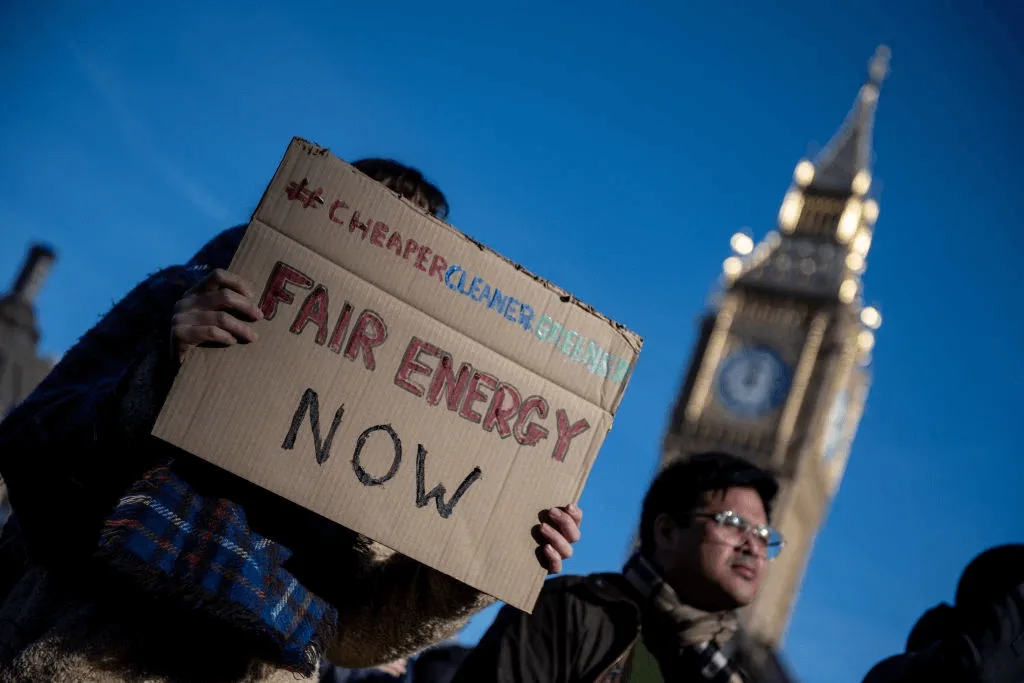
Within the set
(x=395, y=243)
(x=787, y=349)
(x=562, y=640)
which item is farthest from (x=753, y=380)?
(x=395, y=243)

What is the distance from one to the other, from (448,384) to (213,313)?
49cm

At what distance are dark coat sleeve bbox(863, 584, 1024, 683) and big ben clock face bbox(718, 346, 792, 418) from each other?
38940 mm

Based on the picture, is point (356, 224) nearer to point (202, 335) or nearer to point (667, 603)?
point (202, 335)

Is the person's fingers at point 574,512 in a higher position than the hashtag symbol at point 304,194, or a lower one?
lower

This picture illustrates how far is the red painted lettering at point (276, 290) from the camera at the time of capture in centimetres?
210

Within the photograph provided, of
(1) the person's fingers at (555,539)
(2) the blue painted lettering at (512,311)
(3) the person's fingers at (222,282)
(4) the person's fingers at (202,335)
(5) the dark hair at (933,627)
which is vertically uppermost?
(2) the blue painted lettering at (512,311)

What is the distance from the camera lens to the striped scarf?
9.77 ft

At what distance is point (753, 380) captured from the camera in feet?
138

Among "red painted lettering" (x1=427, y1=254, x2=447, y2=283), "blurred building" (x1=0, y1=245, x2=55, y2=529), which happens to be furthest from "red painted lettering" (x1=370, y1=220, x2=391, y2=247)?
"blurred building" (x1=0, y1=245, x2=55, y2=529)

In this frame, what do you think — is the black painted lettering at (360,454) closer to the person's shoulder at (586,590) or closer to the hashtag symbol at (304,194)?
the hashtag symbol at (304,194)

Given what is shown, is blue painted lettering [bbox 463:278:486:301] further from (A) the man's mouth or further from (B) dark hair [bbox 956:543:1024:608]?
(B) dark hair [bbox 956:543:1024:608]

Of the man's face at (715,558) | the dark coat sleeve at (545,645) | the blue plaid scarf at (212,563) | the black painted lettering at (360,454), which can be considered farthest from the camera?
the man's face at (715,558)

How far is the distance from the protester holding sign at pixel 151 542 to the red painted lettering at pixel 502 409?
0.67ft

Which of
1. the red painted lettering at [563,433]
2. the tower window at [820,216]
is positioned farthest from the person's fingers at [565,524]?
the tower window at [820,216]
